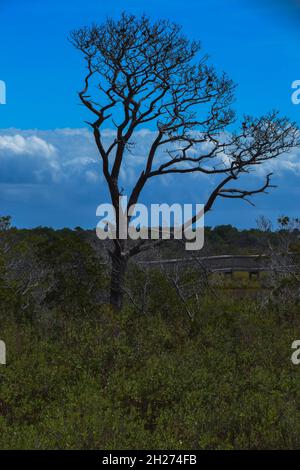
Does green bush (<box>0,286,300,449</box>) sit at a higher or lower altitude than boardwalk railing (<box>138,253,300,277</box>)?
lower

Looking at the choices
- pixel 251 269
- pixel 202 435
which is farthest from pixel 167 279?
pixel 251 269

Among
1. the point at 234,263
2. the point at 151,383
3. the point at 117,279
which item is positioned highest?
the point at 234,263

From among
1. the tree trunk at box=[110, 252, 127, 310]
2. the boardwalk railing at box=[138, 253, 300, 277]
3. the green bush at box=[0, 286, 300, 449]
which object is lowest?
the green bush at box=[0, 286, 300, 449]

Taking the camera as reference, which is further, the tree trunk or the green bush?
the tree trunk

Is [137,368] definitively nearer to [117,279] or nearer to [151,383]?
[151,383]

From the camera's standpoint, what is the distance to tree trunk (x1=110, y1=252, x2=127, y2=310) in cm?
1688

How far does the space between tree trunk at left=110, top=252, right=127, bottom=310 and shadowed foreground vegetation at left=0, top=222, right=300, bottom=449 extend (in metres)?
0.30

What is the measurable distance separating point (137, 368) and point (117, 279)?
7.08 meters

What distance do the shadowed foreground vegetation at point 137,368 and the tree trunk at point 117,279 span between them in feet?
0.99

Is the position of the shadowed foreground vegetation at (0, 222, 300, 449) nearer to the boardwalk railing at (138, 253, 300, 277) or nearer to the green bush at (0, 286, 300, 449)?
the green bush at (0, 286, 300, 449)

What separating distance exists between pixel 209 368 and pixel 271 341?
2147 mm

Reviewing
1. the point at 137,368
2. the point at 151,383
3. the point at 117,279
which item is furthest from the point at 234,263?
the point at 151,383

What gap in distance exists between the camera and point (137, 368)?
9.90m

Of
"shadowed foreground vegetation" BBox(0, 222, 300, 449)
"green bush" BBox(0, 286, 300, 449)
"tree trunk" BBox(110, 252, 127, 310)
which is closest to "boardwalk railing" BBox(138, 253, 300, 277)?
"tree trunk" BBox(110, 252, 127, 310)
